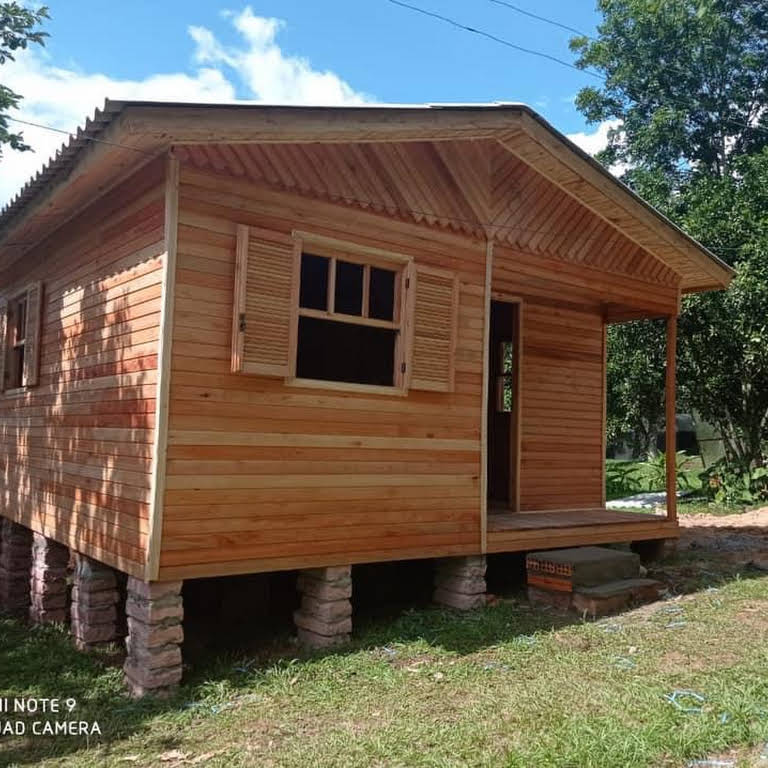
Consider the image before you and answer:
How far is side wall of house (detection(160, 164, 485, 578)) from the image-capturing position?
5.46 metres

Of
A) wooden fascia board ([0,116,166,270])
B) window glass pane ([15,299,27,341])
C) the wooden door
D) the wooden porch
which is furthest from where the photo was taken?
the wooden door

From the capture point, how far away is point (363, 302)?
6348mm

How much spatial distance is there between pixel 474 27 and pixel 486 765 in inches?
320

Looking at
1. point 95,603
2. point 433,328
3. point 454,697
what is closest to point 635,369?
point 433,328

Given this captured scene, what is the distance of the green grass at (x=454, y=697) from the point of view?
13.7 feet

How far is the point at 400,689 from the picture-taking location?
5266mm

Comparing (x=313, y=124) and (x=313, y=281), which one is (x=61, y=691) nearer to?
(x=313, y=124)

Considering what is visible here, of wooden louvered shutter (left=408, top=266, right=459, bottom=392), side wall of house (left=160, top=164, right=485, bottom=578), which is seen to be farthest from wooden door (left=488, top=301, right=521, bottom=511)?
wooden louvered shutter (left=408, top=266, right=459, bottom=392)

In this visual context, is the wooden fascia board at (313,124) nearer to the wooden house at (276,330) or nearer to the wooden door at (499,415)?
the wooden house at (276,330)

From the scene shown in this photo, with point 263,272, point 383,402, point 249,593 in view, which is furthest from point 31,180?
point 249,593

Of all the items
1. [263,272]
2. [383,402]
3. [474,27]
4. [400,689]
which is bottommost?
[400,689]

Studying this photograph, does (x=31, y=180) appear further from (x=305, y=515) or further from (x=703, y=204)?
(x=703, y=204)

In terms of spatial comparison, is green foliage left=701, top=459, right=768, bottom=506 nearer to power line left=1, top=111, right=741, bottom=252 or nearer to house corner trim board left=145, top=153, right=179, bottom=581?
power line left=1, top=111, right=741, bottom=252

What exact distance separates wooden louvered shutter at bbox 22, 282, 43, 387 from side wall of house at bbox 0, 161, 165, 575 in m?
0.06
